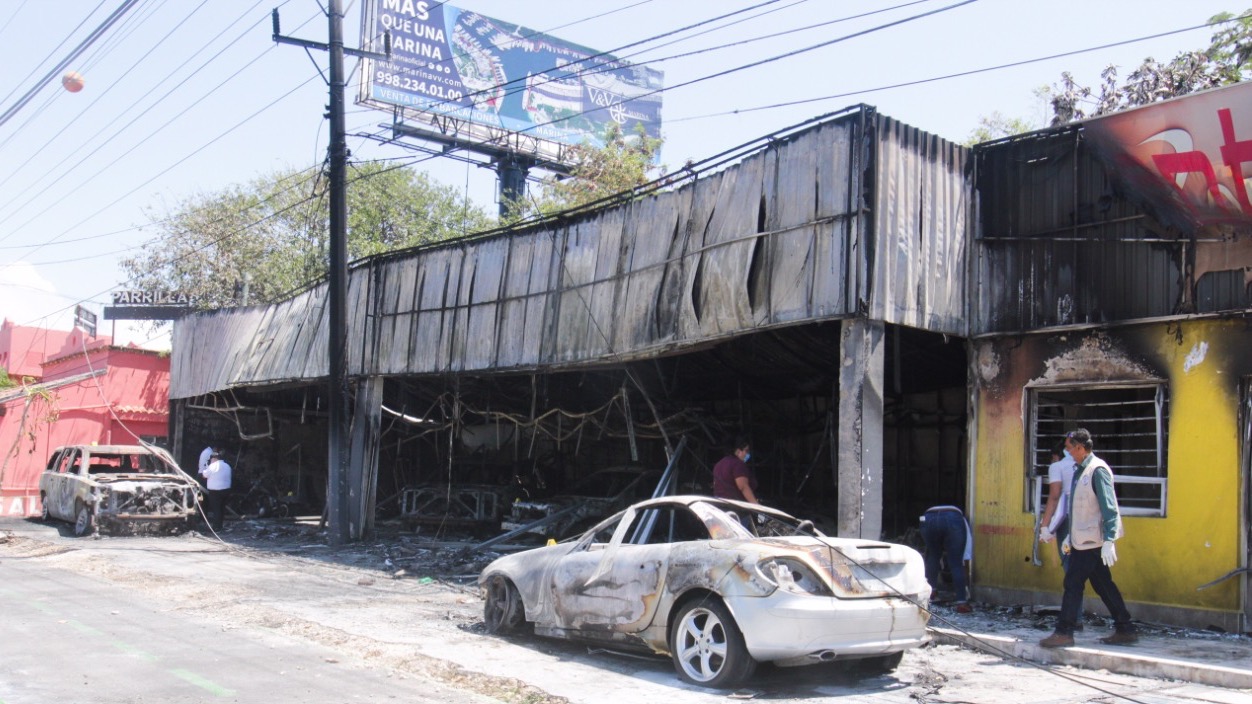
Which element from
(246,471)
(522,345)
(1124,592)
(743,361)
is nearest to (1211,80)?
(743,361)

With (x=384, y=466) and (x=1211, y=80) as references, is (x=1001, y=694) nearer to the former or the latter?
(x=1211, y=80)

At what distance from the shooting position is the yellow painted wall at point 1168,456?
10273mm

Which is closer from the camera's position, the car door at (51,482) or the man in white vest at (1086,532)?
the man in white vest at (1086,532)

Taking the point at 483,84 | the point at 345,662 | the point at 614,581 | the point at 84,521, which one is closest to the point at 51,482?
the point at 84,521

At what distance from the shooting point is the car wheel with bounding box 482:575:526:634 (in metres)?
9.45

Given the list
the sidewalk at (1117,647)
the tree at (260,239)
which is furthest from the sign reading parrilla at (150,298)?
the sidewalk at (1117,647)

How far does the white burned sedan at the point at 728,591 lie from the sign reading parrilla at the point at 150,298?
87.1 feet

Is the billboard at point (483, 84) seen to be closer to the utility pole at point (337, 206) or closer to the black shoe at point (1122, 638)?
the utility pole at point (337, 206)

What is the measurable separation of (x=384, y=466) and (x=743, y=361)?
39.9 ft

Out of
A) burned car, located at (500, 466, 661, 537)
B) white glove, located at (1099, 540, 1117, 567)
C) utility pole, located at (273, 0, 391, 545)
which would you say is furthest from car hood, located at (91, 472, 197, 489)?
white glove, located at (1099, 540, 1117, 567)

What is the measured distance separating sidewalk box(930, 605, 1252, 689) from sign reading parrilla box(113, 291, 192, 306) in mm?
27585

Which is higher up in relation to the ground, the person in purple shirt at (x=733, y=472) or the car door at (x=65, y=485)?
the person in purple shirt at (x=733, y=472)

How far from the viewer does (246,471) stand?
26.4m

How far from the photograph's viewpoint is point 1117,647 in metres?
8.93
